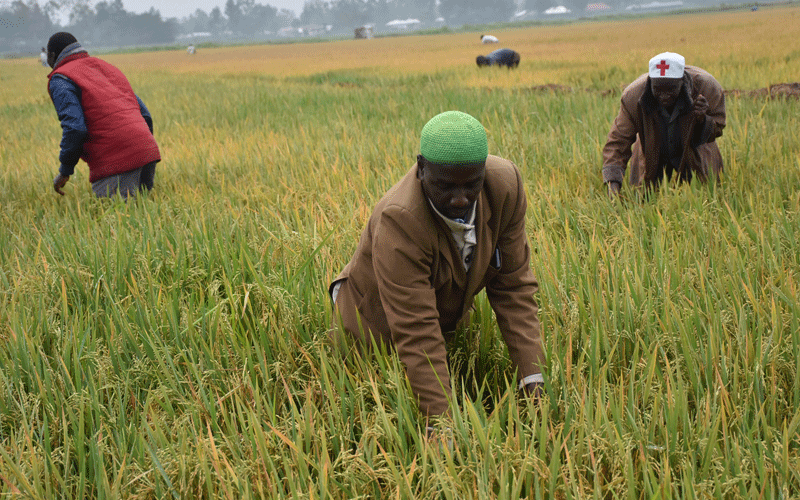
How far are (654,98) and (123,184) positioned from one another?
3.04 m

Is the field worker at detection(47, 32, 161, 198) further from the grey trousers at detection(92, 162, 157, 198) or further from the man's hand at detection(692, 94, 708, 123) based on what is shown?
the man's hand at detection(692, 94, 708, 123)

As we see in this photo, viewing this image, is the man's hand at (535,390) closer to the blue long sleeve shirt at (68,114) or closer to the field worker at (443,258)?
the field worker at (443,258)

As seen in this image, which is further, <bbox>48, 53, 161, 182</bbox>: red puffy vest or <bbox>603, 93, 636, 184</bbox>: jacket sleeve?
<bbox>48, 53, 161, 182</bbox>: red puffy vest

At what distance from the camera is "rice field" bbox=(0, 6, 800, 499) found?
4.13 ft

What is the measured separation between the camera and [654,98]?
309cm

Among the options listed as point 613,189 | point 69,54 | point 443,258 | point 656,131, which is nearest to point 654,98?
point 656,131

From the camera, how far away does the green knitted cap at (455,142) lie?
124cm

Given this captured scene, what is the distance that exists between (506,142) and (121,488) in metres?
3.61

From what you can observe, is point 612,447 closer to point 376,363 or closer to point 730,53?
point 376,363

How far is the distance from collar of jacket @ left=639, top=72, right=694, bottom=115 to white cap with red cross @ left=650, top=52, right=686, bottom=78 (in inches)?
5.2

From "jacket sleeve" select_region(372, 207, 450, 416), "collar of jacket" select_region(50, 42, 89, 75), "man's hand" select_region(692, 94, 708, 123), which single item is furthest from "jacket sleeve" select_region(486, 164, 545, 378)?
"collar of jacket" select_region(50, 42, 89, 75)

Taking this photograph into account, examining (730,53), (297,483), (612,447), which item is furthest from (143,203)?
(730,53)

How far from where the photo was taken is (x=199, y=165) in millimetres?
4609

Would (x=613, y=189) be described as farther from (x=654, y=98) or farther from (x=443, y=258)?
(x=443, y=258)
